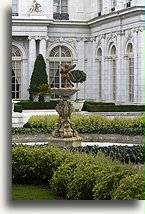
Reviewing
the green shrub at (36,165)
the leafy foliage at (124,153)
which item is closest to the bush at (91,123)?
the leafy foliage at (124,153)

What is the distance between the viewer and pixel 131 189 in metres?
5.99

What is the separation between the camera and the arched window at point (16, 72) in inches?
1282

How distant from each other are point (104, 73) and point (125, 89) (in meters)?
2.94

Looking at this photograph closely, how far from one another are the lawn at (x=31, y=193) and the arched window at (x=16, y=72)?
2461 centimetres

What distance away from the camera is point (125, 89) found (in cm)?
2834

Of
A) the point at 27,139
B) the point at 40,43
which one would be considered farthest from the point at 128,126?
the point at 40,43

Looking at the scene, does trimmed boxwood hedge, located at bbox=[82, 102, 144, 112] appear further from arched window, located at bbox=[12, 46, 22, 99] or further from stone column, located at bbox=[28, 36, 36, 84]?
arched window, located at bbox=[12, 46, 22, 99]

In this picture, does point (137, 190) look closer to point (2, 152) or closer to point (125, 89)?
point (2, 152)

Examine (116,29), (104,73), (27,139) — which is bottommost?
(27,139)

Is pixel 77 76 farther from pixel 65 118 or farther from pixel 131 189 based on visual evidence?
pixel 131 189

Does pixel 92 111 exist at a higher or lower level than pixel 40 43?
lower

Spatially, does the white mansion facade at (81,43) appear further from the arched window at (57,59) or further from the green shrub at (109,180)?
the green shrub at (109,180)

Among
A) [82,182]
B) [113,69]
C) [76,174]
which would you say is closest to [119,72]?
[113,69]

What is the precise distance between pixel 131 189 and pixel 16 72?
27323mm
